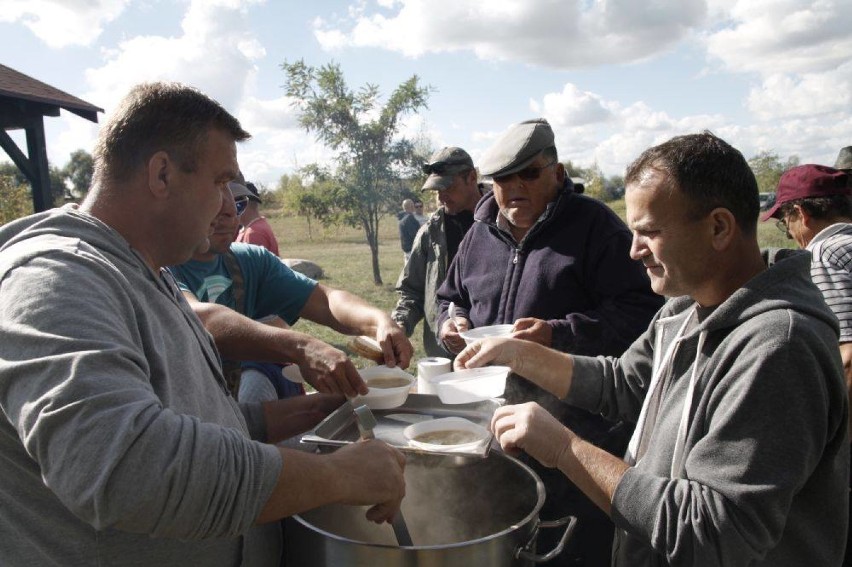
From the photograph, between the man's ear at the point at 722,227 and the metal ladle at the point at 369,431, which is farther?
the metal ladle at the point at 369,431

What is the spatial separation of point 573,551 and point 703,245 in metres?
1.74

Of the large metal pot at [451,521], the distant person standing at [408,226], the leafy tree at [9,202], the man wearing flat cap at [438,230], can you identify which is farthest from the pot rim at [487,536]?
the leafy tree at [9,202]

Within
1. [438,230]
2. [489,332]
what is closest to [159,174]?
[489,332]

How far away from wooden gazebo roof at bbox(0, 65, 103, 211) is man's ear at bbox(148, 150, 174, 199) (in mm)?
6768

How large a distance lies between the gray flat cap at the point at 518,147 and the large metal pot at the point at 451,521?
5.13 feet

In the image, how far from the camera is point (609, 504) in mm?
1560

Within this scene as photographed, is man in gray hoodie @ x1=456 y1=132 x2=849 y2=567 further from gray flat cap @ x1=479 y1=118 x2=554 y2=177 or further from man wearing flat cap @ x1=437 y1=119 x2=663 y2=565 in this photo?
gray flat cap @ x1=479 y1=118 x2=554 y2=177

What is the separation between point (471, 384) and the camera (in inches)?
84.5

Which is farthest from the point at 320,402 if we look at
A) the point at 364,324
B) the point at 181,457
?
the point at 181,457

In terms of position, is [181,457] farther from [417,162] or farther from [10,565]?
[417,162]

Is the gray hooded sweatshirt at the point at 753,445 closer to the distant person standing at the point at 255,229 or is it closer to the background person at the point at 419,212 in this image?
the distant person standing at the point at 255,229

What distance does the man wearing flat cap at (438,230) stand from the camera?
14.8ft

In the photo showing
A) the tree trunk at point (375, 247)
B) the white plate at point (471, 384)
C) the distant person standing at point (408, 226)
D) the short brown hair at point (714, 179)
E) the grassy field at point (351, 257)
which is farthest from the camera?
the tree trunk at point (375, 247)

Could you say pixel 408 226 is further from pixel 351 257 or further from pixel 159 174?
pixel 159 174
